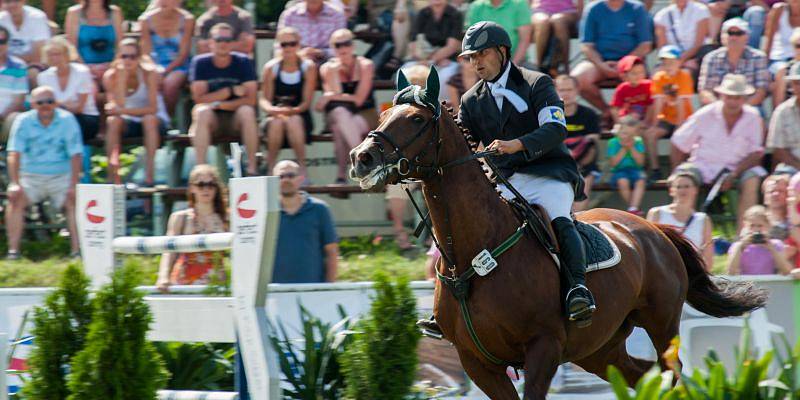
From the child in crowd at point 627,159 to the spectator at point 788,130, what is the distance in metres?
1.21

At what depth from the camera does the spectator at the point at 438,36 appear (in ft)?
37.0

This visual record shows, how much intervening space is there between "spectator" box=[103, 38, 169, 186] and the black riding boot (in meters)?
5.69

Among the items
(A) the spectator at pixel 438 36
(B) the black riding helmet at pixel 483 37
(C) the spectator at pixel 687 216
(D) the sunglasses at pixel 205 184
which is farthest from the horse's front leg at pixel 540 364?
(A) the spectator at pixel 438 36

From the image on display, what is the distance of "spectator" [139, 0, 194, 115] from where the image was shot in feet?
37.8

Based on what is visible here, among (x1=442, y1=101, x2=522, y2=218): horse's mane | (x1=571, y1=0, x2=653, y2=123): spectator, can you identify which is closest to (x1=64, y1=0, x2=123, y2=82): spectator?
(x1=571, y1=0, x2=653, y2=123): spectator

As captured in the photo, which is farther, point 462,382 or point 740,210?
point 740,210

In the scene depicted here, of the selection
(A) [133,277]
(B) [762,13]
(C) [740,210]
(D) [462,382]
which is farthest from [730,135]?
(A) [133,277]

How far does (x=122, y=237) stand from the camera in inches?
255

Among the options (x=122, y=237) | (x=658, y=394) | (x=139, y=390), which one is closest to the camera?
(x=658, y=394)

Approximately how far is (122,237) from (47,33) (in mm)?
6017

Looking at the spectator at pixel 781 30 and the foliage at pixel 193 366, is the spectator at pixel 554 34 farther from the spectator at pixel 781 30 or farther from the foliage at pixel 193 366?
the foliage at pixel 193 366

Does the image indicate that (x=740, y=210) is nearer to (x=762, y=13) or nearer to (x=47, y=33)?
(x=762, y=13)

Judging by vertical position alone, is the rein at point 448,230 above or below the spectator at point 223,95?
below

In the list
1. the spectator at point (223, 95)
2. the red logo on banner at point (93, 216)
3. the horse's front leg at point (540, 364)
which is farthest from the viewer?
the spectator at point (223, 95)
